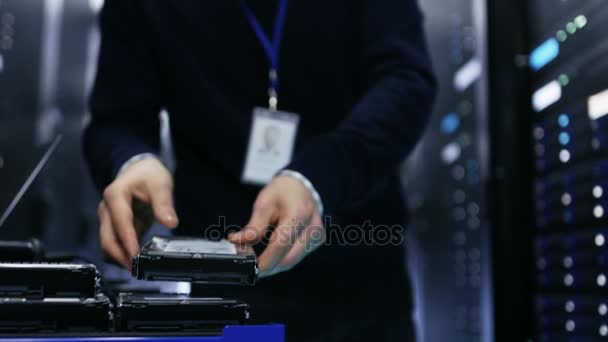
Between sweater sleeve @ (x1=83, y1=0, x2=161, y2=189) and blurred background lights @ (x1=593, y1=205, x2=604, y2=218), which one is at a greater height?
sweater sleeve @ (x1=83, y1=0, x2=161, y2=189)

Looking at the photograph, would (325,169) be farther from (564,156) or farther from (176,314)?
(564,156)

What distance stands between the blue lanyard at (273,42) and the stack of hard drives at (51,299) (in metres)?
0.58

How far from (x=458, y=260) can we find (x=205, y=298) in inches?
54.8

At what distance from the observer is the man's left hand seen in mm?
632

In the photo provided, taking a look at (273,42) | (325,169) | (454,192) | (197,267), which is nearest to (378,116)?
(325,169)

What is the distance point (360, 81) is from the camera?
1099 mm

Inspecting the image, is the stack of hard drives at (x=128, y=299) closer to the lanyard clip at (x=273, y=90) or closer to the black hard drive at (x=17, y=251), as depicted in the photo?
the black hard drive at (x=17, y=251)

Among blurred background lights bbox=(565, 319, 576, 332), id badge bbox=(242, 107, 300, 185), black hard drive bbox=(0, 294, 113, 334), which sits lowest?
blurred background lights bbox=(565, 319, 576, 332)

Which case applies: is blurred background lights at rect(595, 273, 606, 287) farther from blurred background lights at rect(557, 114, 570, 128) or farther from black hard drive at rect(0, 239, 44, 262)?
black hard drive at rect(0, 239, 44, 262)

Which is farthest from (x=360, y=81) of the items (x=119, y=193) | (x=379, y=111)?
(x=119, y=193)

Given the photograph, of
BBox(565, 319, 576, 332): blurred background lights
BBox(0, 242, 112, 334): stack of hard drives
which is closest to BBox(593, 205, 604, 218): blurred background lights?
BBox(565, 319, 576, 332): blurred background lights

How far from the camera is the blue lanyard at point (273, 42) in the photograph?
3.46 feet

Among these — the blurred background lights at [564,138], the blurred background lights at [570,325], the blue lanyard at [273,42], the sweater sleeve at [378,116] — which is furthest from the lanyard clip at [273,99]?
the blurred background lights at [570,325]

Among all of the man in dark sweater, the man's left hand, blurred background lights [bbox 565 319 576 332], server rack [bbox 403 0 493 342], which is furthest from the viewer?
server rack [bbox 403 0 493 342]
